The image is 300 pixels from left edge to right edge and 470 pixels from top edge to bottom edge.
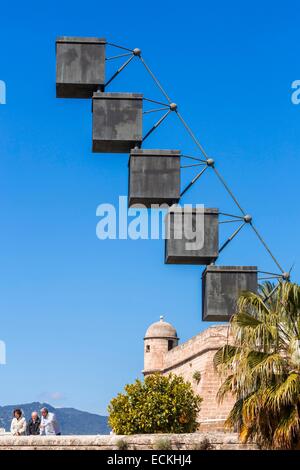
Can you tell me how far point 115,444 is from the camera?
1778 centimetres

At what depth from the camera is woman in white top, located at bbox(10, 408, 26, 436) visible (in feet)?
63.5

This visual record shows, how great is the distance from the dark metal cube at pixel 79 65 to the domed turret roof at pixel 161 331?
36.5 m

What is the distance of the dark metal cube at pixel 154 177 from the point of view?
527 inches

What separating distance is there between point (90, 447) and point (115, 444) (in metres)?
0.49

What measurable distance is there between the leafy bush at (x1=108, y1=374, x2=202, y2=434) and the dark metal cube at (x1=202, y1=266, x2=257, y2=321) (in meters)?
11.6

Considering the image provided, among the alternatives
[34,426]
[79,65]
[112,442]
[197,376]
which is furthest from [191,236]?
[197,376]

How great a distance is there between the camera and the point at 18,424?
19.4 m

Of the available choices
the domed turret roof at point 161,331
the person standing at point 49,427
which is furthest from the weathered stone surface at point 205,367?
the person standing at point 49,427

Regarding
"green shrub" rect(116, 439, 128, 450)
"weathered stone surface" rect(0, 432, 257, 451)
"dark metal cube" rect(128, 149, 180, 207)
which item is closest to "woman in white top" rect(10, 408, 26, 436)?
"weathered stone surface" rect(0, 432, 257, 451)

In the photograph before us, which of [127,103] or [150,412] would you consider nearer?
[127,103]

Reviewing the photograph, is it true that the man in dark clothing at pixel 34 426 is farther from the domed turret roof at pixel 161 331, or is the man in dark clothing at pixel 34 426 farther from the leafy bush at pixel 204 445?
the domed turret roof at pixel 161 331

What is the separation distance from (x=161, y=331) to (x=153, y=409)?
2550 centimetres
